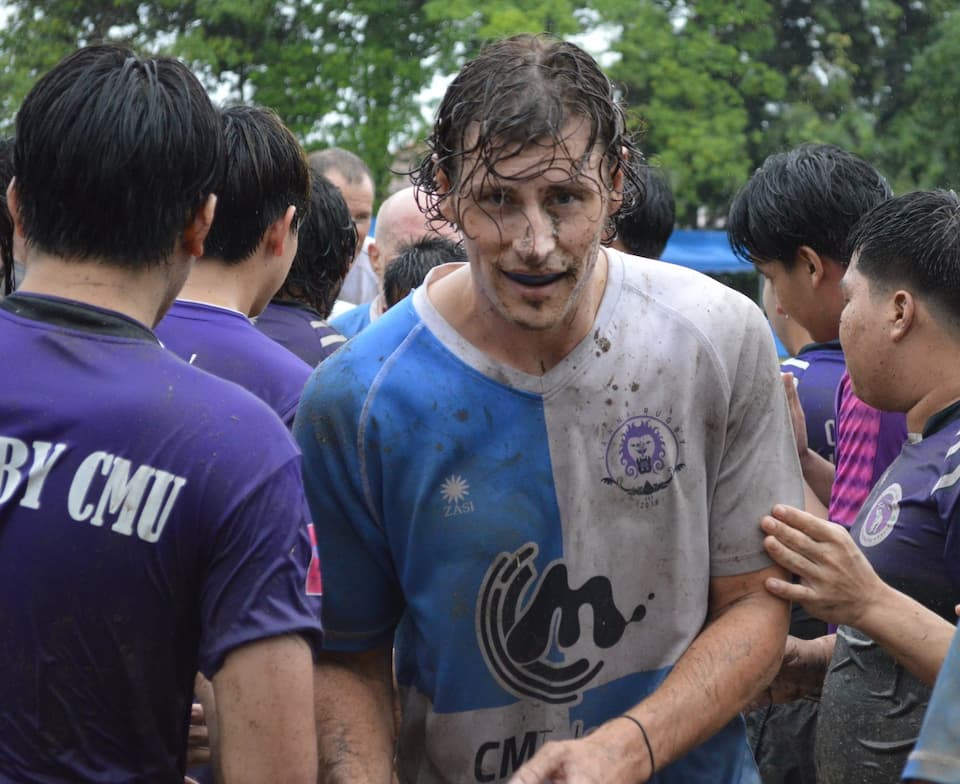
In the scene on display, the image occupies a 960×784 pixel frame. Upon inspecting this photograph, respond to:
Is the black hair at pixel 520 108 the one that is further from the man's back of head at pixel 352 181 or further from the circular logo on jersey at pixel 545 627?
the man's back of head at pixel 352 181

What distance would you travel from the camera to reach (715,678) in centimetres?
259

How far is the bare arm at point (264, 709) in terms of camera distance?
6.97ft

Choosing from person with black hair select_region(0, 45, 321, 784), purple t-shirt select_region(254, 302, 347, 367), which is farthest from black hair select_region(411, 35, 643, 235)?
purple t-shirt select_region(254, 302, 347, 367)

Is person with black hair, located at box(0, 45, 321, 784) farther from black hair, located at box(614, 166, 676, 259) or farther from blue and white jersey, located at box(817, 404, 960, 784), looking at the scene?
black hair, located at box(614, 166, 676, 259)

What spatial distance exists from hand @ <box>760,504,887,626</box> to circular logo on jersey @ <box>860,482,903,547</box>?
1.47 ft

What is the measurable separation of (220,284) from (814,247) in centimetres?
189

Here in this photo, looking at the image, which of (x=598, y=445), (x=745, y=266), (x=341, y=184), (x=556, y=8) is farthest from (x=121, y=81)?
(x=745, y=266)

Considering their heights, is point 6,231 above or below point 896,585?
above

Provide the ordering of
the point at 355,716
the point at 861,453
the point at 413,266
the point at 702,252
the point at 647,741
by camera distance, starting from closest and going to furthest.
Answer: the point at 647,741, the point at 355,716, the point at 861,453, the point at 413,266, the point at 702,252

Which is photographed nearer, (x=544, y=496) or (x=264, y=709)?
(x=264, y=709)

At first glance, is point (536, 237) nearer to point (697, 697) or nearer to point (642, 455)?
point (642, 455)

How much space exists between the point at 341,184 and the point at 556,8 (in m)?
13.3

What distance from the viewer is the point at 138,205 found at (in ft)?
7.34

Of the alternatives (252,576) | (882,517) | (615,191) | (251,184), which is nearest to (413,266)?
(251,184)
